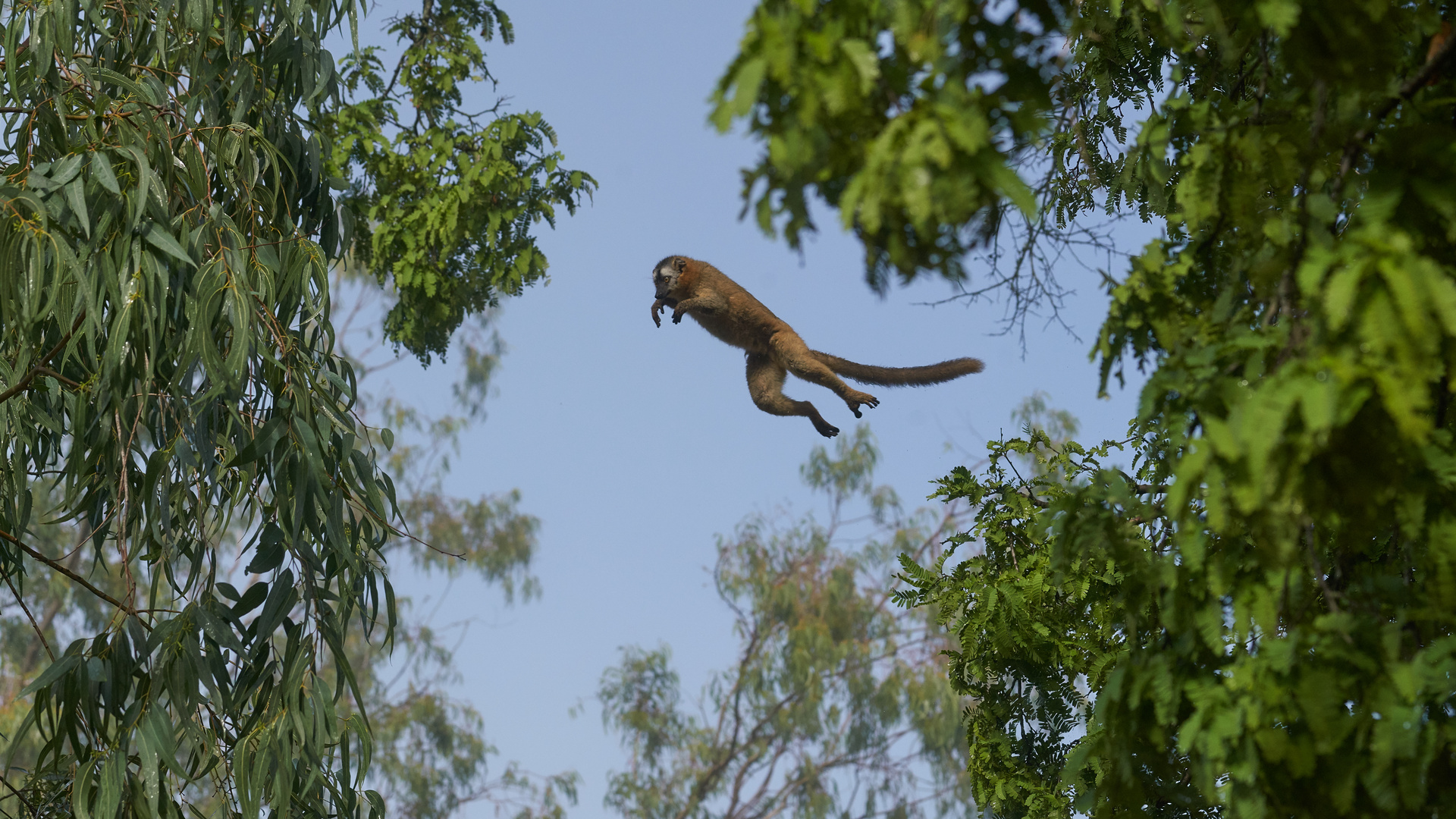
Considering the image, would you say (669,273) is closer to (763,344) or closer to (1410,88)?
(763,344)

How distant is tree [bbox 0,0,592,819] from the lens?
11.0 ft

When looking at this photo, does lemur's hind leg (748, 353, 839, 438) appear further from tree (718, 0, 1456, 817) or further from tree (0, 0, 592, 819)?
tree (718, 0, 1456, 817)

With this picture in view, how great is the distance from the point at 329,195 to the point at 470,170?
1.95m

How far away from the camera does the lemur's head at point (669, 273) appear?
579 cm

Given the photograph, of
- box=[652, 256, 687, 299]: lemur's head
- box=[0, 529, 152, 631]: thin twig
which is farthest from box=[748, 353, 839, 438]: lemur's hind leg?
box=[0, 529, 152, 631]: thin twig

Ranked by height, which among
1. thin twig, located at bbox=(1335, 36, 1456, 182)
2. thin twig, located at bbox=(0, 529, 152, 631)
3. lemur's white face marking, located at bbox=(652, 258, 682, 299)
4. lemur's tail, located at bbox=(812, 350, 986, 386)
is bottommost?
thin twig, located at bbox=(1335, 36, 1456, 182)

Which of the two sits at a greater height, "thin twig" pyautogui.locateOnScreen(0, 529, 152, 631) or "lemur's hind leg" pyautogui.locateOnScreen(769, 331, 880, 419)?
"lemur's hind leg" pyautogui.locateOnScreen(769, 331, 880, 419)

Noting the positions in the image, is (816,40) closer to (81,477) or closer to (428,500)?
(81,477)

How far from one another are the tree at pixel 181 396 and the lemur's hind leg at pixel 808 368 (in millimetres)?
2052

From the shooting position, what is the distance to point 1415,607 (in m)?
2.05

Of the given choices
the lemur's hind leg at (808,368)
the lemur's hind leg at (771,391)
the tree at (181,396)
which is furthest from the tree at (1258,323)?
the lemur's hind leg at (771,391)

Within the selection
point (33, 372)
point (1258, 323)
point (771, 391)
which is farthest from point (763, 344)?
point (1258, 323)

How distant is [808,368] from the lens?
5.56m

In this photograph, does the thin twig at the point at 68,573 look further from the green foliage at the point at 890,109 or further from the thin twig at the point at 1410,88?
the thin twig at the point at 1410,88
